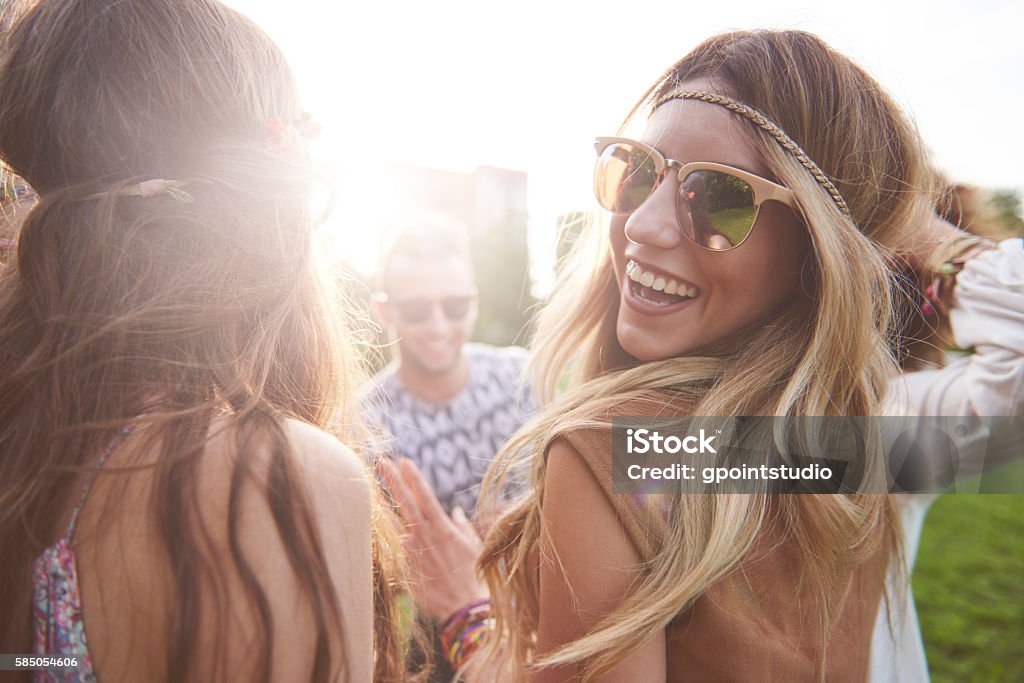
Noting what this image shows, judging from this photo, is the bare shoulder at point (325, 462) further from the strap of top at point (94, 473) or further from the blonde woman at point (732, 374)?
the blonde woman at point (732, 374)

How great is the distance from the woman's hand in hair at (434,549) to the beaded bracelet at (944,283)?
61.2 inches

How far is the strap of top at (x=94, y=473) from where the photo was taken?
3.24 feet

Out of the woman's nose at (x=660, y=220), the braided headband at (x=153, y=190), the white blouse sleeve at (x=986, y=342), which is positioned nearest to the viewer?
the braided headband at (x=153, y=190)

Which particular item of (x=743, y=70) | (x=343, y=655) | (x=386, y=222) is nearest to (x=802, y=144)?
(x=743, y=70)

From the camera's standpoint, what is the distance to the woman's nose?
138 centimetres

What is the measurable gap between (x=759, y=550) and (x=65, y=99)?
1477 mm

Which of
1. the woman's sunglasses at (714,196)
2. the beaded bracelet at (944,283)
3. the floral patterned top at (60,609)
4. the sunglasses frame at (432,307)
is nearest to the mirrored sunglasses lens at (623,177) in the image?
the woman's sunglasses at (714,196)

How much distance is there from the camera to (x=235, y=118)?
1222 millimetres

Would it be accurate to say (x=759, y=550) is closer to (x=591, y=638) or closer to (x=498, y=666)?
(x=591, y=638)

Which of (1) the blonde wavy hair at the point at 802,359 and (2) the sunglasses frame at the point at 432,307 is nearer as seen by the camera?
(1) the blonde wavy hair at the point at 802,359

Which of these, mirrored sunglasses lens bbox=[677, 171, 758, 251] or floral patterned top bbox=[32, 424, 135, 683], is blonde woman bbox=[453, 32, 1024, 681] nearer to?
mirrored sunglasses lens bbox=[677, 171, 758, 251]

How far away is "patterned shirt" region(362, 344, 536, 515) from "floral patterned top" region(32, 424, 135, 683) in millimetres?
2455

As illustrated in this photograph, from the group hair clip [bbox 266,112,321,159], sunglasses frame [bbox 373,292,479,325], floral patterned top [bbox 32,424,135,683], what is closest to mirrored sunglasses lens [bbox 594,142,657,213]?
hair clip [bbox 266,112,321,159]

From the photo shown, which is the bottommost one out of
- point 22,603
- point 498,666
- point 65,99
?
point 498,666
